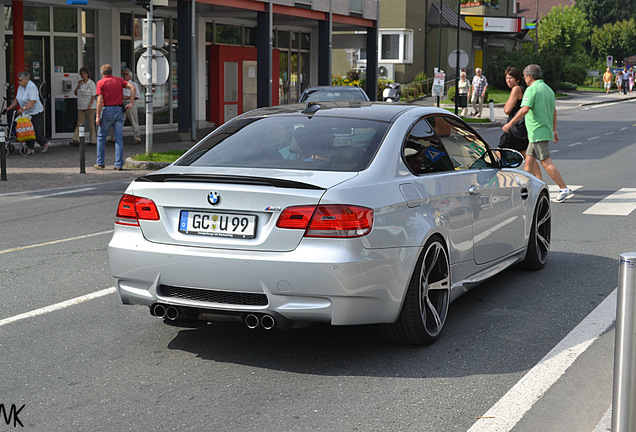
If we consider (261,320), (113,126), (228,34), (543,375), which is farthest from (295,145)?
(228,34)

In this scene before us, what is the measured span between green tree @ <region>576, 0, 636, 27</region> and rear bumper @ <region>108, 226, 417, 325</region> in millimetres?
124212

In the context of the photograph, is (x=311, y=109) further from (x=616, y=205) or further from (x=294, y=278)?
(x=616, y=205)

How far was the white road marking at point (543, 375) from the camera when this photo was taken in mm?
4492

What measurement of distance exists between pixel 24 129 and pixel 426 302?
15.8 metres

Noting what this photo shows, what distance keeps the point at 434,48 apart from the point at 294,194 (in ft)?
162

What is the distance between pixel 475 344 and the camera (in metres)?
5.82

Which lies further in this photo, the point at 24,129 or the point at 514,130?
the point at 24,129

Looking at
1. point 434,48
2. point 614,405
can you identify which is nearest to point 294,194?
point 614,405

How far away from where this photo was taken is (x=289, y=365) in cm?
539

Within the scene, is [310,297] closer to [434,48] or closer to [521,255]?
[521,255]

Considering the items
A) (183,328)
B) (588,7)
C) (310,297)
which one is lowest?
(183,328)

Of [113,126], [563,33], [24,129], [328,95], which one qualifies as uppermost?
[563,33]

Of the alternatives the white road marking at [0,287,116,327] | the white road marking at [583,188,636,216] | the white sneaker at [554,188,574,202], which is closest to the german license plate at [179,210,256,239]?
the white road marking at [0,287,116,327]

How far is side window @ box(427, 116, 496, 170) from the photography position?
6.59 metres
